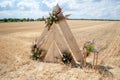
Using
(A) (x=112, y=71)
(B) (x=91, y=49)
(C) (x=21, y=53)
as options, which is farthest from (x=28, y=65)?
(A) (x=112, y=71)

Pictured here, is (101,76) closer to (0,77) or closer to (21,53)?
(0,77)

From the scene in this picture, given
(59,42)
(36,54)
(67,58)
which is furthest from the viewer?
(36,54)

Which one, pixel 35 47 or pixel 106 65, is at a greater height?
pixel 35 47

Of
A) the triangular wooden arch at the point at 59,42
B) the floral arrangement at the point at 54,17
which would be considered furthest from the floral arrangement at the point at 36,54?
the floral arrangement at the point at 54,17

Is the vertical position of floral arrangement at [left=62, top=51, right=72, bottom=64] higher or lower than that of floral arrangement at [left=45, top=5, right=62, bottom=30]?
lower

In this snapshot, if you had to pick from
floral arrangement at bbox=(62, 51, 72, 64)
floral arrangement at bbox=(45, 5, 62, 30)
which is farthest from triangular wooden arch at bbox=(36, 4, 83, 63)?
floral arrangement at bbox=(62, 51, 72, 64)

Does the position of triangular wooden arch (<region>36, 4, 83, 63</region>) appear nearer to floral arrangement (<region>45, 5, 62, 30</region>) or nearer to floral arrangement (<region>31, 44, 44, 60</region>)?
floral arrangement (<region>45, 5, 62, 30</region>)

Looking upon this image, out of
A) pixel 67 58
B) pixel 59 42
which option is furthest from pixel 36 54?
pixel 67 58

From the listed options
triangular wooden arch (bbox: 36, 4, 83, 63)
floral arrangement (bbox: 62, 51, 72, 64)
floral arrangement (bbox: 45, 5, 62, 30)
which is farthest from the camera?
floral arrangement (bbox: 45, 5, 62, 30)

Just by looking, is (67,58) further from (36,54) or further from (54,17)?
(54,17)

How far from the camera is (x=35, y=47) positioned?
1090cm

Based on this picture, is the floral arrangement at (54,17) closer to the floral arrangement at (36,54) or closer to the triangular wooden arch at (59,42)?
the triangular wooden arch at (59,42)

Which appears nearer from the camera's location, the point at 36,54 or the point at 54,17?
the point at 54,17

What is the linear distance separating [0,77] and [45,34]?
3.51 metres
